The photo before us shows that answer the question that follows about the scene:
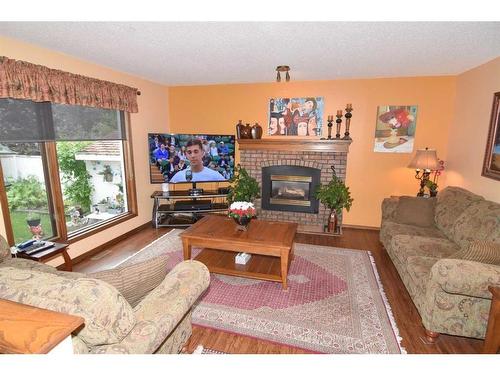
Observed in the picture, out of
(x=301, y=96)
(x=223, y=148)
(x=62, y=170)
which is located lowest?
(x=62, y=170)

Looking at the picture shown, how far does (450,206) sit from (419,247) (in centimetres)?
88

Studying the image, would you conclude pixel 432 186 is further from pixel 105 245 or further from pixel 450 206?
pixel 105 245

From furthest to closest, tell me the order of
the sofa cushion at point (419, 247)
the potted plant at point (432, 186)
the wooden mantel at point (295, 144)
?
the wooden mantel at point (295, 144), the potted plant at point (432, 186), the sofa cushion at point (419, 247)

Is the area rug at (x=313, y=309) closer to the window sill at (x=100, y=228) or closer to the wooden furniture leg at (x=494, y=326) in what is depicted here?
the wooden furniture leg at (x=494, y=326)

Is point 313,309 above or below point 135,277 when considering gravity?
below

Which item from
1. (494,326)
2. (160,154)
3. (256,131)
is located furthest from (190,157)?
(494,326)

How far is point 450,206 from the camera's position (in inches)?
125

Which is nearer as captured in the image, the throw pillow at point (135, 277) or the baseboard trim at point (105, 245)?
the throw pillow at point (135, 277)

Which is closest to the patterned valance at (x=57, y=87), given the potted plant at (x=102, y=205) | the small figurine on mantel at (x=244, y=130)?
the potted plant at (x=102, y=205)

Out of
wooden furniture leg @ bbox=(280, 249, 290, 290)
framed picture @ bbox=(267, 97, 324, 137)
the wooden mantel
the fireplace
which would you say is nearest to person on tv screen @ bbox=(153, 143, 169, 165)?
the wooden mantel

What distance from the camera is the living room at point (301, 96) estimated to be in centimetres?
228

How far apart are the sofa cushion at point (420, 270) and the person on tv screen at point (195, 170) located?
324 centimetres

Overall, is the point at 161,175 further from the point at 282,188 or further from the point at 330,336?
the point at 330,336

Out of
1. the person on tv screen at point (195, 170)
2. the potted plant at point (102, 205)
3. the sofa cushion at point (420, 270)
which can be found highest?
the person on tv screen at point (195, 170)
